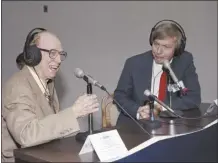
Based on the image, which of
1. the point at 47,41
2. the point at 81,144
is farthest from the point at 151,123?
the point at 47,41

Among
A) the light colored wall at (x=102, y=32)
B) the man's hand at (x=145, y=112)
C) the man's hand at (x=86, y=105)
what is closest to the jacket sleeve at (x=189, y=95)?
the man's hand at (x=145, y=112)

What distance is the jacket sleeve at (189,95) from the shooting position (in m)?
2.29

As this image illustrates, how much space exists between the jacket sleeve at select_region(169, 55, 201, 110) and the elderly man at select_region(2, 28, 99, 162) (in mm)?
770

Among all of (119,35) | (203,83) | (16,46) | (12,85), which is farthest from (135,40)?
(12,85)

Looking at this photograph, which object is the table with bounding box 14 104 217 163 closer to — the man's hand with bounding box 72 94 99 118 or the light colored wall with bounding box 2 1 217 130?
the man's hand with bounding box 72 94 99 118

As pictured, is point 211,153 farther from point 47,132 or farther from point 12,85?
point 12,85

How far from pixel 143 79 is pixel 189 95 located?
321 mm

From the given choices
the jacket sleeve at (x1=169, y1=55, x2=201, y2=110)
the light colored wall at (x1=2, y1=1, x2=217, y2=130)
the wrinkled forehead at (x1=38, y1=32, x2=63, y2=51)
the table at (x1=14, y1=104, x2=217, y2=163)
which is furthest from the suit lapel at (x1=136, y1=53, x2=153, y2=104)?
the light colored wall at (x1=2, y1=1, x2=217, y2=130)

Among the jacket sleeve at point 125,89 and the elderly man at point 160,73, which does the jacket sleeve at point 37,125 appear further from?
the jacket sleeve at point 125,89

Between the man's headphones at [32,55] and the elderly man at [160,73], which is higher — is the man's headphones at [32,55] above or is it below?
above

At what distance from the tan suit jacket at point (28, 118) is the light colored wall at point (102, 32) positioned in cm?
149

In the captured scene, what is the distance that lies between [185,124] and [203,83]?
8.00ft

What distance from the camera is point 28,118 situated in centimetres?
154

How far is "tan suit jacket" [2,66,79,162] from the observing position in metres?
1.49
